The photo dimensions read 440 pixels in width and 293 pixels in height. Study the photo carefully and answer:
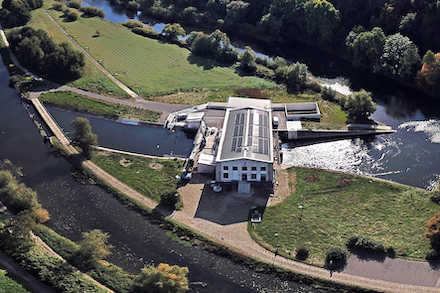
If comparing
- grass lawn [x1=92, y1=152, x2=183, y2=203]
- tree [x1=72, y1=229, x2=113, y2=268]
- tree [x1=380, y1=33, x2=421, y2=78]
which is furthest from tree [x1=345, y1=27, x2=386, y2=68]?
tree [x1=72, y1=229, x2=113, y2=268]

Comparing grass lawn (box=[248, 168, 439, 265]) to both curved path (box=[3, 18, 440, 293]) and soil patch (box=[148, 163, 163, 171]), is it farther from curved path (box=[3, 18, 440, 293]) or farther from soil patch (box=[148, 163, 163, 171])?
soil patch (box=[148, 163, 163, 171])

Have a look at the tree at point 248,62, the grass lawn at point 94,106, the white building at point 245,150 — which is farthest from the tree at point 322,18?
the grass lawn at point 94,106

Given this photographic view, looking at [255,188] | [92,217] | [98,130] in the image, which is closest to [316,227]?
[255,188]

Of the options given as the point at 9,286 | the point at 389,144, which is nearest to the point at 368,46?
the point at 389,144

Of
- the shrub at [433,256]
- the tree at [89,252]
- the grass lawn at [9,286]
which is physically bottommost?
the grass lawn at [9,286]

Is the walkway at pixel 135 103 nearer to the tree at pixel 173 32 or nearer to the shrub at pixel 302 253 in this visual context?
the tree at pixel 173 32
